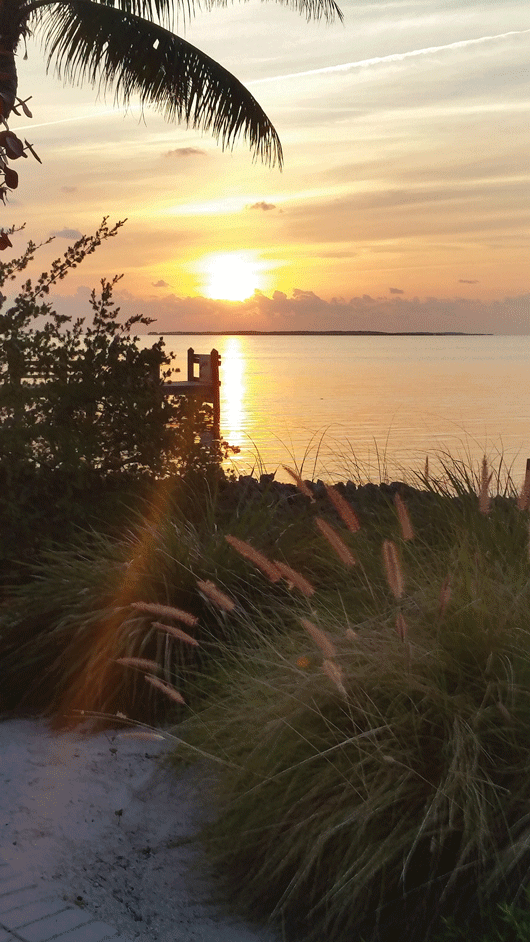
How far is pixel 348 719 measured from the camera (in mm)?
A: 3656

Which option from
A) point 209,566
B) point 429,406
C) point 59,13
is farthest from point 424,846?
point 429,406

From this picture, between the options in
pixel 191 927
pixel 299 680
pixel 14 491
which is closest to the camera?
pixel 191 927

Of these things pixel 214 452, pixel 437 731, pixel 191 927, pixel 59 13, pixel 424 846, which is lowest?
pixel 191 927

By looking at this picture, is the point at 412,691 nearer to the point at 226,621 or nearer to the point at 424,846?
the point at 424,846

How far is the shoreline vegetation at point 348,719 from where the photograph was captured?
3180 millimetres

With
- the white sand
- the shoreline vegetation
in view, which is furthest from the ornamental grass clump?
the white sand

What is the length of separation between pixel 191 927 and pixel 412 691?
3.86ft

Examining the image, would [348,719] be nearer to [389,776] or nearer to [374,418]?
[389,776]

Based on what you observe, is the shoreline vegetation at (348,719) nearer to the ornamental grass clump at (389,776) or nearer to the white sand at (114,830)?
the ornamental grass clump at (389,776)

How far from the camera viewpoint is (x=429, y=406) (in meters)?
39.8

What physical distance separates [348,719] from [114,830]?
120cm

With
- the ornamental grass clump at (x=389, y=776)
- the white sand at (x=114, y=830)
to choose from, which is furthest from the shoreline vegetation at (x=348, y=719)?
the white sand at (x=114, y=830)

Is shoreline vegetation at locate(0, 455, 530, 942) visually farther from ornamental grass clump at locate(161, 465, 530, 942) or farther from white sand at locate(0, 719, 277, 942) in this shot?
white sand at locate(0, 719, 277, 942)

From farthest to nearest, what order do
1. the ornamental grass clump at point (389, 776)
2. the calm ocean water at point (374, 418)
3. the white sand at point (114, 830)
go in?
the calm ocean water at point (374, 418) < the white sand at point (114, 830) < the ornamental grass clump at point (389, 776)
